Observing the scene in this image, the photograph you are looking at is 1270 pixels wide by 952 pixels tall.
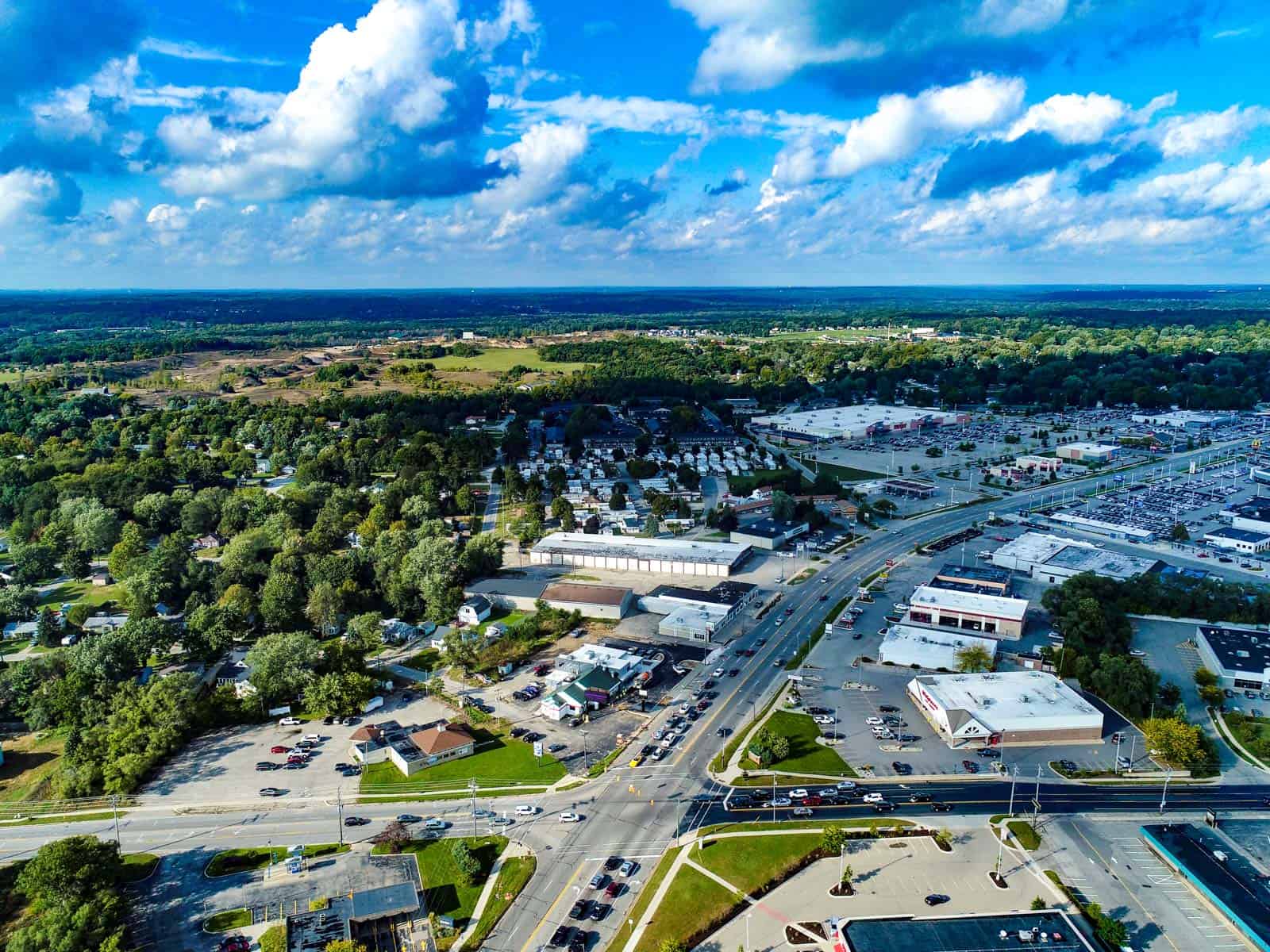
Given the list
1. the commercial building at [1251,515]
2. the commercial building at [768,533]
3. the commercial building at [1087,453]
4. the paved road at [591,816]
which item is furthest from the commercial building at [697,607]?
the commercial building at [1087,453]

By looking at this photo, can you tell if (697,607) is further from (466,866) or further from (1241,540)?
(1241,540)

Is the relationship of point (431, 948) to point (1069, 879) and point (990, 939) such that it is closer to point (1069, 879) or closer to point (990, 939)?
point (990, 939)

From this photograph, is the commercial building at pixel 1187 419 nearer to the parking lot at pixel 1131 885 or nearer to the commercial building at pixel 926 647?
the commercial building at pixel 926 647

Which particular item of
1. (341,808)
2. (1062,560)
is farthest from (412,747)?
(1062,560)

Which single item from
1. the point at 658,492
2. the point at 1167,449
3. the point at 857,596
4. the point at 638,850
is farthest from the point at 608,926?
the point at 1167,449

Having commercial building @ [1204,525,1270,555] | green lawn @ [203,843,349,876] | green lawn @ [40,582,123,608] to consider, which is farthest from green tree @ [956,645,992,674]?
green lawn @ [40,582,123,608]

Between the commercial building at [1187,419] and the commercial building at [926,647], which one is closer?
the commercial building at [926,647]
